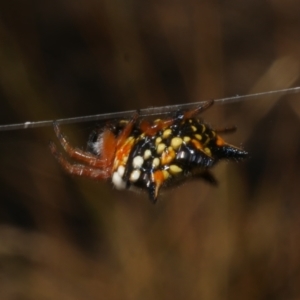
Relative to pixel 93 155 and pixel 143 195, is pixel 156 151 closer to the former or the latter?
pixel 93 155

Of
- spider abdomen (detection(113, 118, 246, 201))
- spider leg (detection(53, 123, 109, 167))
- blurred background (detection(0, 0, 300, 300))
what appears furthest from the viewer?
blurred background (detection(0, 0, 300, 300))

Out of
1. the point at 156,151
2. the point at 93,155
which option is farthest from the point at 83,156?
the point at 156,151

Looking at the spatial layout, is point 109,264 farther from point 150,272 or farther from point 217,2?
point 217,2

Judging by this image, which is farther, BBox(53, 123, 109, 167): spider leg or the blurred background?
the blurred background

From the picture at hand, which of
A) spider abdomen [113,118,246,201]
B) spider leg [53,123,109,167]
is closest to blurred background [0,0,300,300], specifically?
spider leg [53,123,109,167]

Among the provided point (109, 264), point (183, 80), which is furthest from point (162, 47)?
point (109, 264)

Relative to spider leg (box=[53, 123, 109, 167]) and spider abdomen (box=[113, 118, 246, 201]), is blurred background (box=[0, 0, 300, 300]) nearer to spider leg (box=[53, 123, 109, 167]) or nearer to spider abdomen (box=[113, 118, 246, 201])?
spider leg (box=[53, 123, 109, 167])
